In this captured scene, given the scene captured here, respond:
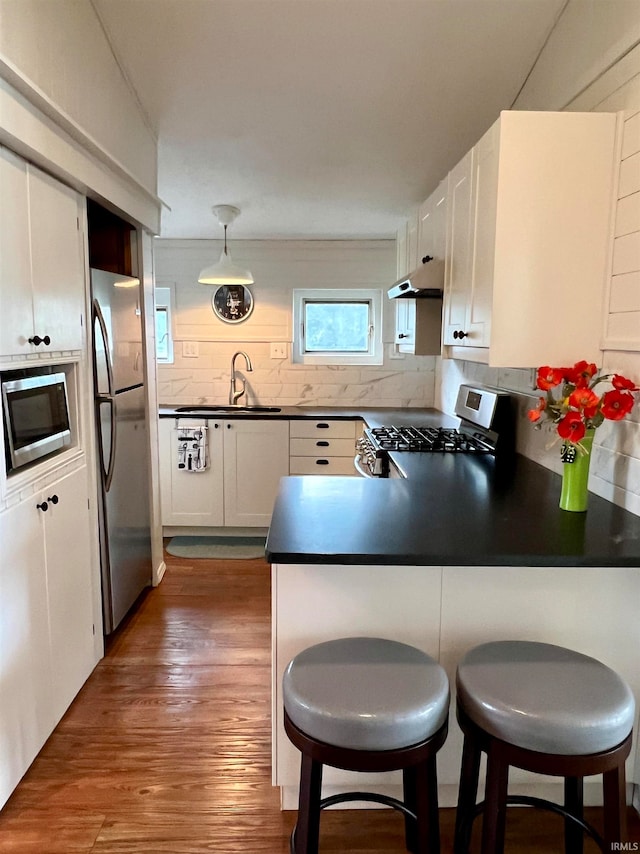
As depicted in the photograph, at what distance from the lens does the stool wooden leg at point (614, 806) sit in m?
1.24

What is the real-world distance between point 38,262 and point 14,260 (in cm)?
16

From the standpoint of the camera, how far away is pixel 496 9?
2018mm

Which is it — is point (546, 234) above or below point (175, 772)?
above

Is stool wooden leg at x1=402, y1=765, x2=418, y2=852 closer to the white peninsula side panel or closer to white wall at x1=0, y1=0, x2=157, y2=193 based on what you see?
the white peninsula side panel

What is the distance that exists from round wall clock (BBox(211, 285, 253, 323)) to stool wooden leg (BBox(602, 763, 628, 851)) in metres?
3.85

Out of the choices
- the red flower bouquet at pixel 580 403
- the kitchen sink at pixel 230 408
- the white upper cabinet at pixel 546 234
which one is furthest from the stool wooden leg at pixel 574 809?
the kitchen sink at pixel 230 408

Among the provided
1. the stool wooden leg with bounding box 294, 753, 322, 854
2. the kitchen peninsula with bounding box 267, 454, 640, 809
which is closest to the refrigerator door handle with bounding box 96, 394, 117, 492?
the kitchen peninsula with bounding box 267, 454, 640, 809

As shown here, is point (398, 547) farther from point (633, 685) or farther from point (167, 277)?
point (167, 277)

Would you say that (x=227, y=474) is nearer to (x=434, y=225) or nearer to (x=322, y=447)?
(x=322, y=447)

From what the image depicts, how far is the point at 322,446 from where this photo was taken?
405cm

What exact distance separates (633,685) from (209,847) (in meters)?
1.27

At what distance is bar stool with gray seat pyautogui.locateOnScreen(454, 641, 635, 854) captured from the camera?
119cm

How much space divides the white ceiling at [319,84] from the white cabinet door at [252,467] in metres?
1.53

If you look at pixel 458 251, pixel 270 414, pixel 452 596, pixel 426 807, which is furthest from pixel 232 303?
pixel 426 807
